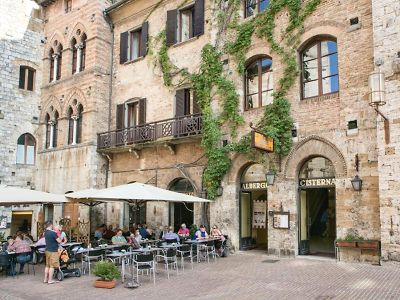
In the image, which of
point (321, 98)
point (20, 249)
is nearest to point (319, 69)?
point (321, 98)

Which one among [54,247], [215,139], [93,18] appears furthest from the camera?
[93,18]

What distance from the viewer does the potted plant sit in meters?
10.1

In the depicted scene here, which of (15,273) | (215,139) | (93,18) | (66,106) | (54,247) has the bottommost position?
(15,273)

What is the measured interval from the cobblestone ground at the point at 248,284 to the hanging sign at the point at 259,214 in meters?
3.31

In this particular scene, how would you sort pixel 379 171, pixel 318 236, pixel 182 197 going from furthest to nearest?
1. pixel 318 236
2. pixel 182 197
3. pixel 379 171

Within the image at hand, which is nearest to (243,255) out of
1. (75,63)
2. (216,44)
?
(216,44)

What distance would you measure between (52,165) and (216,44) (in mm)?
11699

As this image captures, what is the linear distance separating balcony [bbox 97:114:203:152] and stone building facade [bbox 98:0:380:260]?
65 millimetres

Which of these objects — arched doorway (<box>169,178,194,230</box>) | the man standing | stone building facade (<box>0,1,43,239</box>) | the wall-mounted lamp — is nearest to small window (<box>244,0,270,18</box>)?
the wall-mounted lamp

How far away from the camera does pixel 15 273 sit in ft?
40.7

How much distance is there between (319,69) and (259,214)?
5.91 meters

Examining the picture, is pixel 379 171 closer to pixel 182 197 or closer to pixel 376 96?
pixel 376 96

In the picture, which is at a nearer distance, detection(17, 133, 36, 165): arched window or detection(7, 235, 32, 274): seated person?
detection(7, 235, 32, 274): seated person

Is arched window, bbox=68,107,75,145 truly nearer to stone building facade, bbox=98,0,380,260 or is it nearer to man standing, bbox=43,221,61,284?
stone building facade, bbox=98,0,380,260
